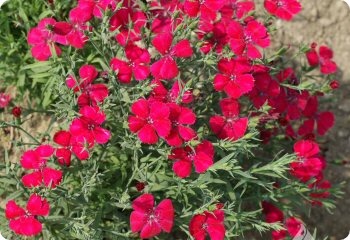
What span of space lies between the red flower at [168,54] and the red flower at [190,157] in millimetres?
426

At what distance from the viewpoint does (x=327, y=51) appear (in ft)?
13.6

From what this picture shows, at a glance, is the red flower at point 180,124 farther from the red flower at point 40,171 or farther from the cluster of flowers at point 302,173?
the cluster of flowers at point 302,173

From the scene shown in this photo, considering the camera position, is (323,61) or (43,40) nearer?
(43,40)

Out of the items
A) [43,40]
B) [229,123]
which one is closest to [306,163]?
[229,123]

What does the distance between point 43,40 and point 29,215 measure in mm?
1200

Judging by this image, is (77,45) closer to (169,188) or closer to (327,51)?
(169,188)

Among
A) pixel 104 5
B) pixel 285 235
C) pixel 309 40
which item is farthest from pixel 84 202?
pixel 309 40

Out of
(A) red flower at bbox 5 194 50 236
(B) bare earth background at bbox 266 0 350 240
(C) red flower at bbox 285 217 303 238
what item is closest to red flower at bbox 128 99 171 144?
(A) red flower at bbox 5 194 50 236

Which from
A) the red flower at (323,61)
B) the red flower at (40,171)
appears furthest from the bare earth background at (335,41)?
the red flower at (40,171)

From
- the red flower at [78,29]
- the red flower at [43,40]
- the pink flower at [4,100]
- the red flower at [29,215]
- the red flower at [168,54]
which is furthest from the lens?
the pink flower at [4,100]

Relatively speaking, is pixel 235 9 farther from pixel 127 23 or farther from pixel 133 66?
pixel 133 66

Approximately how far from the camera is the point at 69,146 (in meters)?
3.00

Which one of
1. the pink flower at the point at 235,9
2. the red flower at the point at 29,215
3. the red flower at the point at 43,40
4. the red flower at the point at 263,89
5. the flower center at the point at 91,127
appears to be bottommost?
the red flower at the point at 29,215

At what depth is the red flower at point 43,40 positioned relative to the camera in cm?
332
